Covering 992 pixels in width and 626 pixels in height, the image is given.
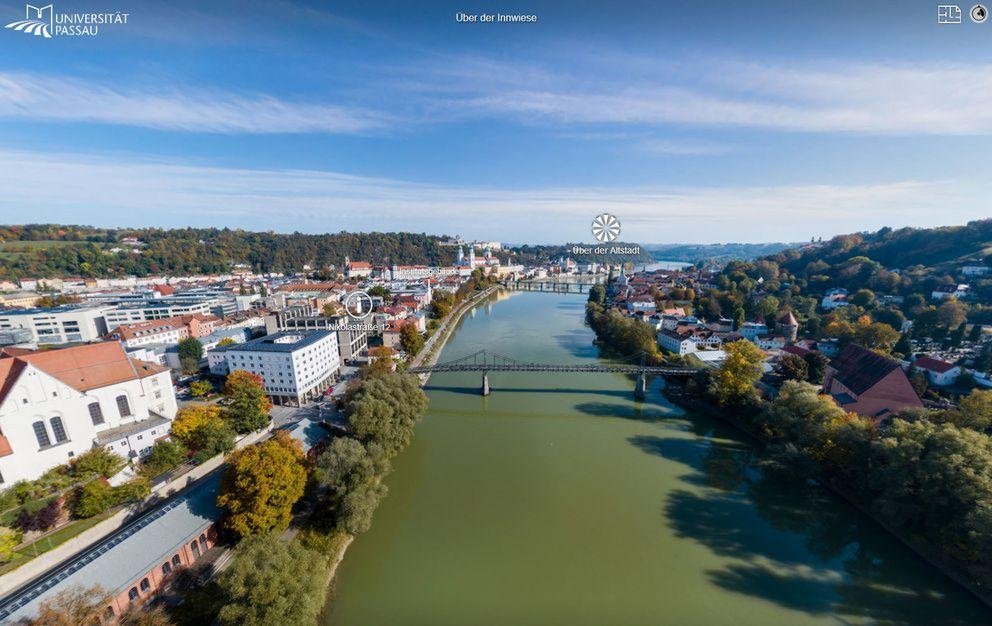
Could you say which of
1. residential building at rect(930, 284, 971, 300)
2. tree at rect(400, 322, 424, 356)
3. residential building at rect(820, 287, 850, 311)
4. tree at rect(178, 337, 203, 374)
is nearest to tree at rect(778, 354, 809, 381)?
tree at rect(400, 322, 424, 356)

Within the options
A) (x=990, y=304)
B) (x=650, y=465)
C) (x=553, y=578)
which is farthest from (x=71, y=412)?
(x=990, y=304)

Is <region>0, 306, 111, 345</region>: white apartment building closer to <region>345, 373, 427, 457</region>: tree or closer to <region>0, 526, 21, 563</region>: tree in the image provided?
<region>0, 526, 21, 563</region>: tree

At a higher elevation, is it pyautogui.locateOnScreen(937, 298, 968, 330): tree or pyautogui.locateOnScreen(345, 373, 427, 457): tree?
pyautogui.locateOnScreen(937, 298, 968, 330): tree

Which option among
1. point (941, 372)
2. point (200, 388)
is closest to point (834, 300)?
point (941, 372)

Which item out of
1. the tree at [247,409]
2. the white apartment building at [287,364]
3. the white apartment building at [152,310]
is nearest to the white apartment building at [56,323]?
the white apartment building at [152,310]

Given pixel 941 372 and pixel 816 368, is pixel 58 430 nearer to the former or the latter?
pixel 816 368
